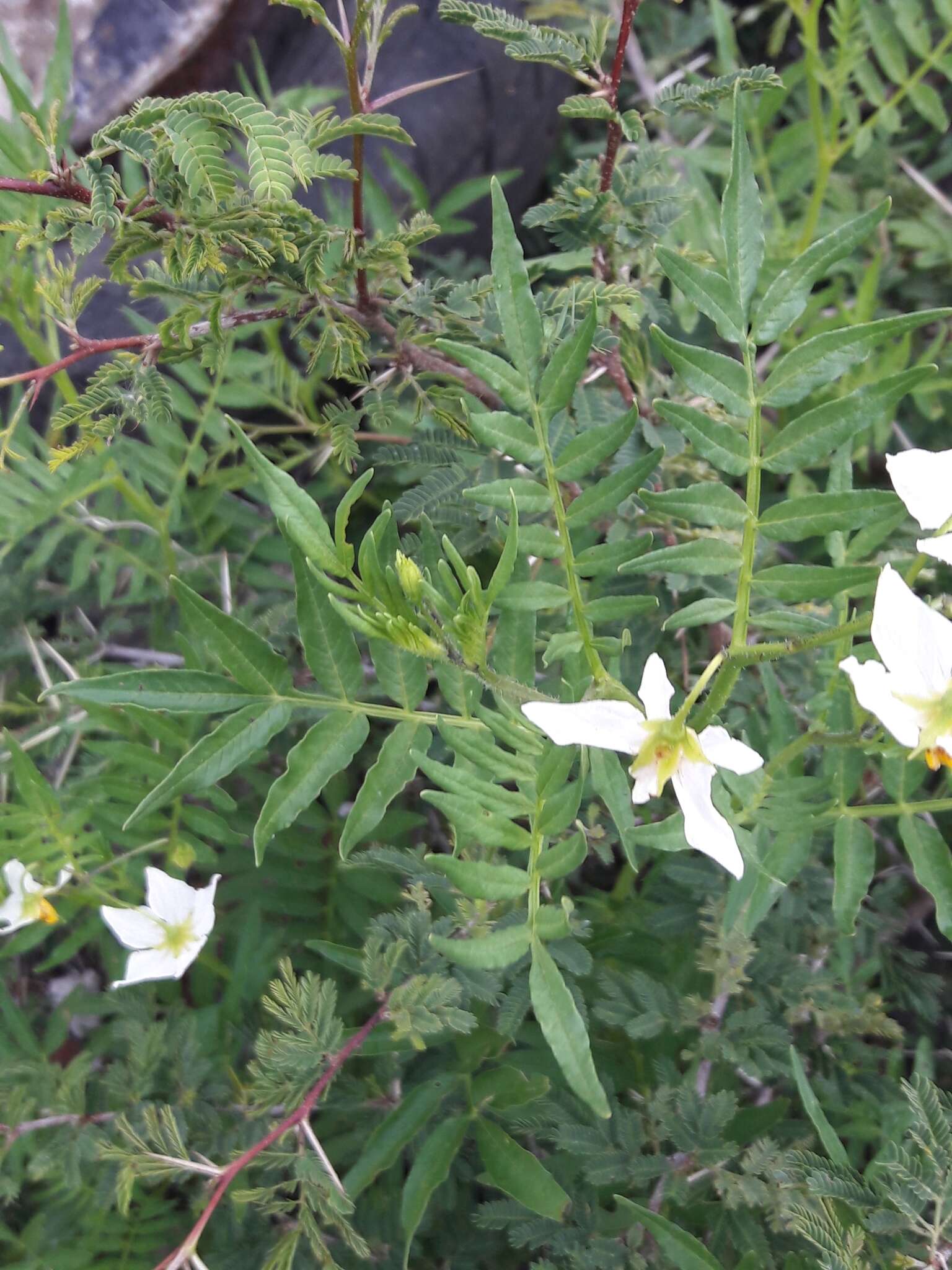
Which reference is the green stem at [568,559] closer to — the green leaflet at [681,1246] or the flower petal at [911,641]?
the flower petal at [911,641]

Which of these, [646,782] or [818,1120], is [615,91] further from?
[818,1120]

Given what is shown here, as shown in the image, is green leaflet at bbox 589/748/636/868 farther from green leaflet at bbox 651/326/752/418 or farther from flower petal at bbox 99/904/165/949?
flower petal at bbox 99/904/165/949

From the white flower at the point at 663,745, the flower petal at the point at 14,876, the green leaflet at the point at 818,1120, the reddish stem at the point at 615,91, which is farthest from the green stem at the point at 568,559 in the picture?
the flower petal at the point at 14,876

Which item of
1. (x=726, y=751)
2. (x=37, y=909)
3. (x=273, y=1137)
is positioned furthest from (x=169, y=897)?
(x=726, y=751)

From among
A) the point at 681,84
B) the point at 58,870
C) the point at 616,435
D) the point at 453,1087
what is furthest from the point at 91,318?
the point at 453,1087

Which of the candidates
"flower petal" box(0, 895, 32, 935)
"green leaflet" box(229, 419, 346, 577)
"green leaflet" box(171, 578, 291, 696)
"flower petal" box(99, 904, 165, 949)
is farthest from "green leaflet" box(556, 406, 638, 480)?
"flower petal" box(0, 895, 32, 935)

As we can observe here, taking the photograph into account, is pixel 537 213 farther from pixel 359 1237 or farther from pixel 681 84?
pixel 359 1237

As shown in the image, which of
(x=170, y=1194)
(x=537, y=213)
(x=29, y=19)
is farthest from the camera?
(x=29, y=19)
